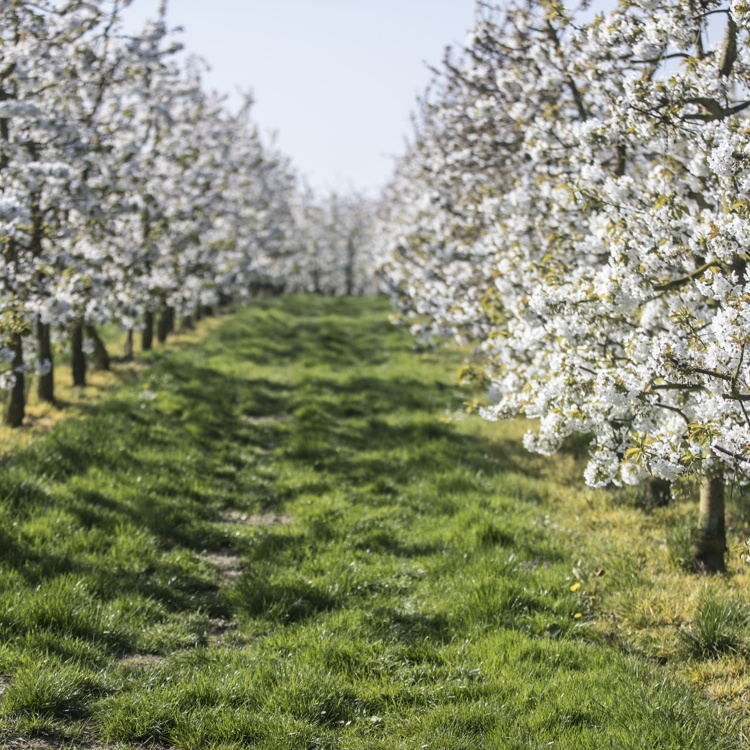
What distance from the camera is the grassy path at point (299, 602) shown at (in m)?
3.78

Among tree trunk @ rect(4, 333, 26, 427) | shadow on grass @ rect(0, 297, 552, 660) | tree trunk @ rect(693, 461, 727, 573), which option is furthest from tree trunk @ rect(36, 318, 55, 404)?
tree trunk @ rect(693, 461, 727, 573)

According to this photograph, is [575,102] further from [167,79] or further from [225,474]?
[167,79]

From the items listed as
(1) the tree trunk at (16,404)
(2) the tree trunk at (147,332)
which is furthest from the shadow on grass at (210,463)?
(2) the tree trunk at (147,332)

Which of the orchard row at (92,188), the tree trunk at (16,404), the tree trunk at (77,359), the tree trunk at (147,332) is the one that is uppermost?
the orchard row at (92,188)

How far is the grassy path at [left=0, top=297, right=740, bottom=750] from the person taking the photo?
12.4 feet

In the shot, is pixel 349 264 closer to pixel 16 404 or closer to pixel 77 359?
pixel 77 359

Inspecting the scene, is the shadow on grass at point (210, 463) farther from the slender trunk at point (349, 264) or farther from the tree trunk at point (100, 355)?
the slender trunk at point (349, 264)

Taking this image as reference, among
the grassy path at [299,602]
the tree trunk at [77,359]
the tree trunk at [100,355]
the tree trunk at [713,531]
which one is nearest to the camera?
the grassy path at [299,602]

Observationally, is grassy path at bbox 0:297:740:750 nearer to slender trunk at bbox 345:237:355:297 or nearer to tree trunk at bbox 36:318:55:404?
tree trunk at bbox 36:318:55:404

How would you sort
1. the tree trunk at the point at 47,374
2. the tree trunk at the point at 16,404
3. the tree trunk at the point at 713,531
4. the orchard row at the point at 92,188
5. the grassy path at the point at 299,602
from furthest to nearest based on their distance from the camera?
the tree trunk at the point at 47,374, the tree trunk at the point at 16,404, the orchard row at the point at 92,188, the tree trunk at the point at 713,531, the grassy path at the point at 299,602

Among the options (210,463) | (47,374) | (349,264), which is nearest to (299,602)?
(210,463)

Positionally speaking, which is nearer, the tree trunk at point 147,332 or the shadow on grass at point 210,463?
the shadow on grass at point 210,463

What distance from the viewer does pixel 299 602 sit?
205 inches

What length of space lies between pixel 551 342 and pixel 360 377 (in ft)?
30.9
